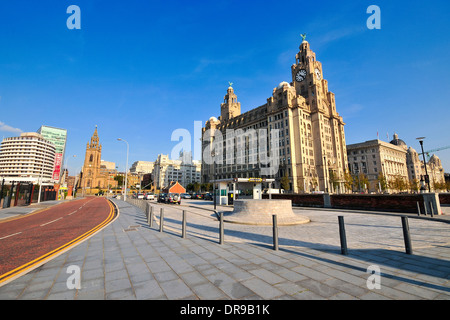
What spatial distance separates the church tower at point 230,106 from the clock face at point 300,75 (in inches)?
1288

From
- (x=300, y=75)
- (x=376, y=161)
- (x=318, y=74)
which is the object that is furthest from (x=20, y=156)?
(x=376, y=161)

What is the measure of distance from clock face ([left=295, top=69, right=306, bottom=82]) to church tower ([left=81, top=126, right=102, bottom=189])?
114 metres

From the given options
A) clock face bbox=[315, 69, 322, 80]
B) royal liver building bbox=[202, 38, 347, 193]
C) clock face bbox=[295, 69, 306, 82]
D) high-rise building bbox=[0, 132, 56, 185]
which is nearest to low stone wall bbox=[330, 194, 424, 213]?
royal liver building bbox=[202, 38, 347, 193]

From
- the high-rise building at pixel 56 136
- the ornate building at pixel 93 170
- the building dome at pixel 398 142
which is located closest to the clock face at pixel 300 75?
the building dome at pixel 398 142

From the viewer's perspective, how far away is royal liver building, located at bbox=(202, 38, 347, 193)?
206 feet

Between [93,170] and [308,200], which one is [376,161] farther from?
[93,170]

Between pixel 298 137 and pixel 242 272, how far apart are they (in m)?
64.4

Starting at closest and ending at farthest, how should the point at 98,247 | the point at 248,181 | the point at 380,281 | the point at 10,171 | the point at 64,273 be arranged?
the point at 380,281 → the point at 64,273 → the point at 98,247 → the point at 248,181 → the point at 10,171

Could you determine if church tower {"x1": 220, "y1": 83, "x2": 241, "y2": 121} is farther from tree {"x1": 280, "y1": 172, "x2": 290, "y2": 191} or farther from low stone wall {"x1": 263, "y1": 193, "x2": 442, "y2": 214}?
low stone wall {"x1": 263, "y1": 193, "x2": 442, "y2": 214}

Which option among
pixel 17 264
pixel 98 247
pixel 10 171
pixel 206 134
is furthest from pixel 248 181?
pixel 10 171

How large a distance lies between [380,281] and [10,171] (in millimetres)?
173676

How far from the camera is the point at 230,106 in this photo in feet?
319
